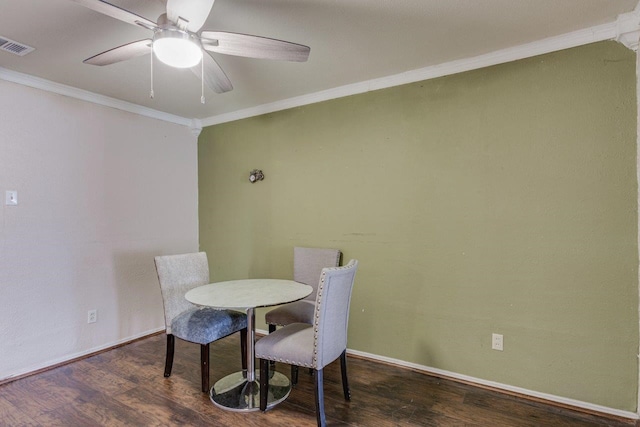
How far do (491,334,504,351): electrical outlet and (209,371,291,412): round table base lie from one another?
1426mm

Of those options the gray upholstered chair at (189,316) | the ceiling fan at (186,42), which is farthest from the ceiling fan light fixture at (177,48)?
the gray upholstered chair at (189,316)

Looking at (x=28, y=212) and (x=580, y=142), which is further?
(x=28, y=212)

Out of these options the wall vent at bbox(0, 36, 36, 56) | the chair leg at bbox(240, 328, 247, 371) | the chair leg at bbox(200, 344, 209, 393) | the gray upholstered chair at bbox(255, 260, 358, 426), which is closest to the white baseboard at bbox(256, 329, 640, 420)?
the gray upholstered chair at bbox(255, 260, 358, 426)

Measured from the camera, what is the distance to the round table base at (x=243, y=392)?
7.20 ft

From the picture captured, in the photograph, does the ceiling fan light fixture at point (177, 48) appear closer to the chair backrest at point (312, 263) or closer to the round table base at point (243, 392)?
the chair backrest at point (312, 263)

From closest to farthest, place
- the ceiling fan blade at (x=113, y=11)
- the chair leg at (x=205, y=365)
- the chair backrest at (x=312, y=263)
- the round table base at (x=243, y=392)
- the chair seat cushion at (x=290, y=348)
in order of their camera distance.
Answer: the ceiling fan blade at (x=113, y=11), the chair seat cushion at (x=290, y=348), the round table base at (x=243, y=392), the chair leg at (x=205, y=365), the chair backrest at (x=312, y=263)

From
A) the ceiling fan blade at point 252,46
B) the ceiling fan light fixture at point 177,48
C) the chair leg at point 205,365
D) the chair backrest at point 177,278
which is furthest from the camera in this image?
the chair backrest at point 177,278

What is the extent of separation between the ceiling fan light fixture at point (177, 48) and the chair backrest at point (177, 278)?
1.48 meters

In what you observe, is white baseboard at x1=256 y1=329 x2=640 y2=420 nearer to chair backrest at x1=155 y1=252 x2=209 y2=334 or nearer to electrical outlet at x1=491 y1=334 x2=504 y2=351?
electrical outlet at x1=491 y1=334 x2=504 y2=351

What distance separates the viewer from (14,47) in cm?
222

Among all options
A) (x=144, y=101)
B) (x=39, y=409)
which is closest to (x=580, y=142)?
(x=144, y=101)

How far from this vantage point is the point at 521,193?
233 cm

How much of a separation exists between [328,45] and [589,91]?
163cm

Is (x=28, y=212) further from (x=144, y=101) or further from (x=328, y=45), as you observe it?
(x=328, y=45)
